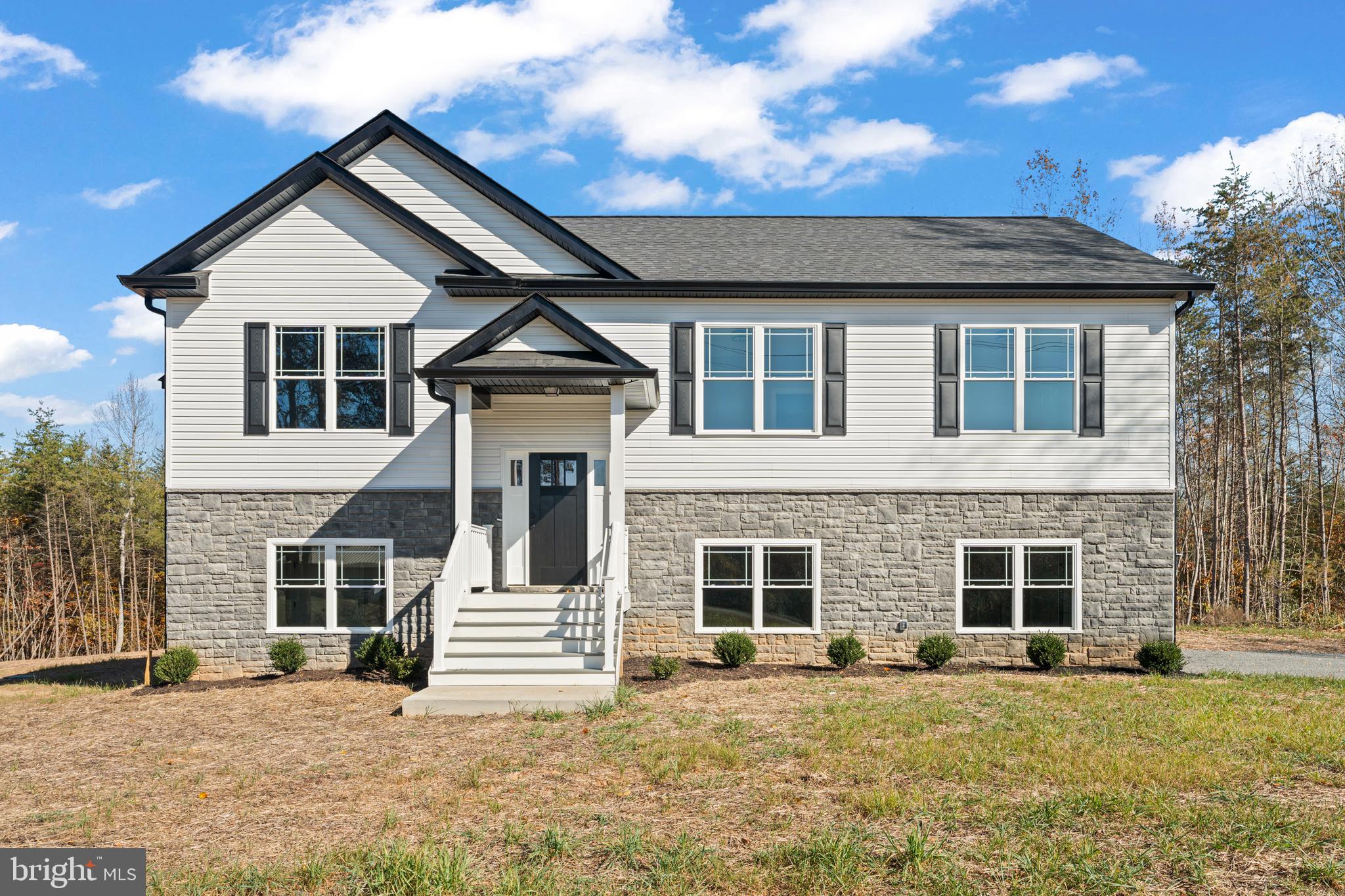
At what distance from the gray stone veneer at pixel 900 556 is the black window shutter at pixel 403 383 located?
3.45 metres

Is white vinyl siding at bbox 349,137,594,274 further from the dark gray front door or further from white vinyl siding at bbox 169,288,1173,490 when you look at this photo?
the dark gray front door

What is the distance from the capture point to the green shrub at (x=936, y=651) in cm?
1142

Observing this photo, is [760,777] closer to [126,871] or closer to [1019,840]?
[1019,840]

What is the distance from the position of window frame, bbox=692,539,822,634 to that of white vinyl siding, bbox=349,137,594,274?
481 cm

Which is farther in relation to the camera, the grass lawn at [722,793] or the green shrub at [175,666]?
the green shrub at [175,666]

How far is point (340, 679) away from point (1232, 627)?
1876 centimetres

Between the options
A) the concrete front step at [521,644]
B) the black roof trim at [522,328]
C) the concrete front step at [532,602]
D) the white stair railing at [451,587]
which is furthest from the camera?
the concrete front step at [532,602]

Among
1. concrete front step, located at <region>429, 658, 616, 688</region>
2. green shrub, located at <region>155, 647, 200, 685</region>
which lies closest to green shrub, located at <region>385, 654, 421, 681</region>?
concrete front step, located at <region>429, 658, 616, 688</region>

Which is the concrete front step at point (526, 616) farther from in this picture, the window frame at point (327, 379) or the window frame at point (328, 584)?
the window frame at point (327, 379)

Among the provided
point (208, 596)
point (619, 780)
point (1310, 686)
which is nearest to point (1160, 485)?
point (1310, 686)

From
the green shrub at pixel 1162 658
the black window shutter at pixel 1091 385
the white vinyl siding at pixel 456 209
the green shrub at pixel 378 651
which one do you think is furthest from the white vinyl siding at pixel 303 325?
the green shrub at pixel 1162 658

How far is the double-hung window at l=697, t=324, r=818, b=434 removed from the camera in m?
12.0

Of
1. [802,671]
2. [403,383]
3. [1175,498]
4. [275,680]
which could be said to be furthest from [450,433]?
[1175,498]

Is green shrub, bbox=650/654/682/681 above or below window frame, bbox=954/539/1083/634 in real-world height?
below
